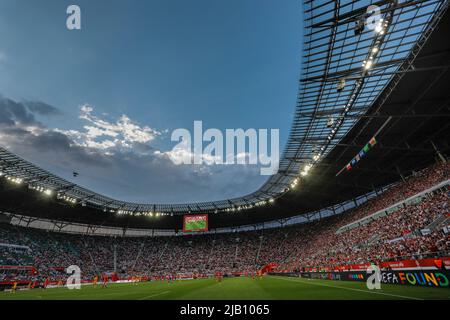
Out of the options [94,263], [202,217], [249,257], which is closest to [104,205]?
[94,263]

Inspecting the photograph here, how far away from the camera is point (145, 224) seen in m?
68.6

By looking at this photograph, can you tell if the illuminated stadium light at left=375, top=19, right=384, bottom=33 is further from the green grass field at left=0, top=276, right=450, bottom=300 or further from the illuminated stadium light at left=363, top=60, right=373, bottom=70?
the green grass field at left=0, top=276, right=450, bottom=300

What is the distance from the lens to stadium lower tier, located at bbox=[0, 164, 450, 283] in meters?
22.3

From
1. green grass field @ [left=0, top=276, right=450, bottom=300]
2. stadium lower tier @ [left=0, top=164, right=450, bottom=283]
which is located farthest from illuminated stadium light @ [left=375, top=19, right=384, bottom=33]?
green grass field @ [left=0, top=276, right=450, bottom=300]

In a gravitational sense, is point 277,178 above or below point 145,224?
above

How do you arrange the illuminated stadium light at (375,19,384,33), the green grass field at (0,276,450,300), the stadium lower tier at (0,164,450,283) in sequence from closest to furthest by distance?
the green grass field at (0,276,450,300)
the illuminated stadium light at (375,19,384,33)
the stadium lower tier at (0,164,450,283)

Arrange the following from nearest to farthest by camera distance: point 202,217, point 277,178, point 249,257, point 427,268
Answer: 1. point 427,268
2. point 277,178
3. point 202,217
4. point 249,257

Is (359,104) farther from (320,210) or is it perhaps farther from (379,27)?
(320,210)

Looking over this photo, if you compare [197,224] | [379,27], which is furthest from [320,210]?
[379,27]

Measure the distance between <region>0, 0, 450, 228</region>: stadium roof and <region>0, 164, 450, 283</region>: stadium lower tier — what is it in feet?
16.0

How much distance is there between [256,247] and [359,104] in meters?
47.8

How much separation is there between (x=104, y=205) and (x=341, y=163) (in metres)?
47.0
